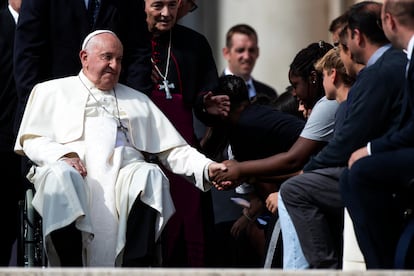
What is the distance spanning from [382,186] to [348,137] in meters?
0.60

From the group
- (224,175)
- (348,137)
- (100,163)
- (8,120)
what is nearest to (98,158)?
(100,163)

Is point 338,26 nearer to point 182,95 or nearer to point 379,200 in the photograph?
point 182,95

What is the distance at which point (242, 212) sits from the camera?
13172 mm

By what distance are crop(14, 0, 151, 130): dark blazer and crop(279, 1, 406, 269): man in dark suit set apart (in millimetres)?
1741

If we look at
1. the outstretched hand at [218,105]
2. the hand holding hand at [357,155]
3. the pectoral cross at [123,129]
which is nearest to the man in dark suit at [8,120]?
the pectoral cross at [123,129]

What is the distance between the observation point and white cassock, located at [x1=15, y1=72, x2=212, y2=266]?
11.4m

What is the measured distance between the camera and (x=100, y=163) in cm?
1170

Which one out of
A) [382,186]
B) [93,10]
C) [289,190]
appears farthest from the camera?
[93,10]

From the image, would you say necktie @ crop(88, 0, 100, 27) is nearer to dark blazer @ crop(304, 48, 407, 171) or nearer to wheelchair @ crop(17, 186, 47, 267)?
wheelchair @ crop(17, 186, 47, 267)

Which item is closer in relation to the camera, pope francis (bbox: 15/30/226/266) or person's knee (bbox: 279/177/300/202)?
person's knee (bbox: 279/177/300/202)

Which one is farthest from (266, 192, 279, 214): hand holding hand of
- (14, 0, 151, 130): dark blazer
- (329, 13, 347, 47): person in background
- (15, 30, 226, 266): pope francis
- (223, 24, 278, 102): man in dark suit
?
(223, 24, 278, 102): man in dark suit

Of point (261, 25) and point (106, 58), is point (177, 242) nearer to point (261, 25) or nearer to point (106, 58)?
point (106, 58)

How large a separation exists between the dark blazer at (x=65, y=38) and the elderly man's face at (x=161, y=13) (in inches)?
10.8

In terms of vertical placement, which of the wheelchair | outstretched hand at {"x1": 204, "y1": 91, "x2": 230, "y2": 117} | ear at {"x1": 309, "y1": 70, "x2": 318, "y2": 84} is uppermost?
ear at {"x1": 309, "y1": 70, "x2": 318, "y2": 84}
